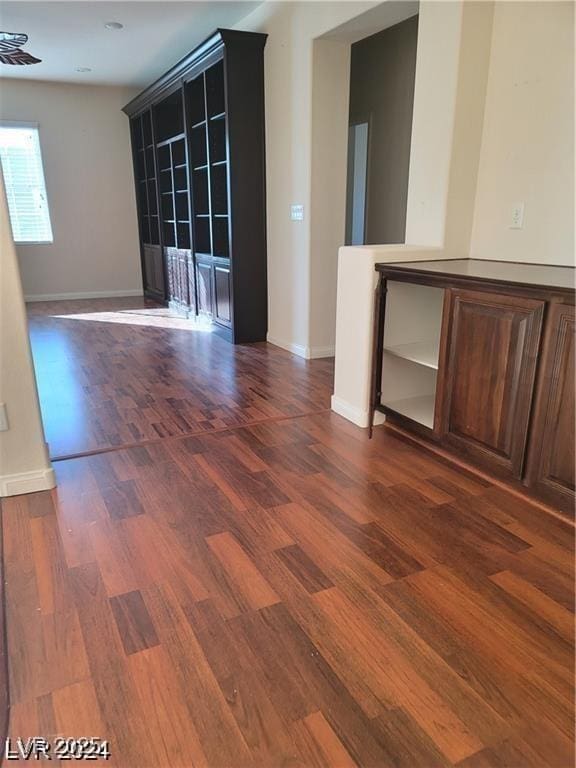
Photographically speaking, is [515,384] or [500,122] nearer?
[515,384]

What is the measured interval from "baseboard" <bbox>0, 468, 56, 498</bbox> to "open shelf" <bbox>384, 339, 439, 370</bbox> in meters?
1.79

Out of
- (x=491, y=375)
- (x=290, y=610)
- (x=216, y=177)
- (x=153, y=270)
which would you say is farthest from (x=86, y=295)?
(x=290, y=610)

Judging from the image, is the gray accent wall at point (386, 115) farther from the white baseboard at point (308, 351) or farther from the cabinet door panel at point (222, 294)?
the cabinet door panel at point (222, 294)

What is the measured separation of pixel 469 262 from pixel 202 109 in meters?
3.62

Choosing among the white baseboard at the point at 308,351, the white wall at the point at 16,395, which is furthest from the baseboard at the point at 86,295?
the white wall at the point at 16,395

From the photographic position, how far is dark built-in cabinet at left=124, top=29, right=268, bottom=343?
4523 millimetres

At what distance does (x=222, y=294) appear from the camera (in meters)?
5.27

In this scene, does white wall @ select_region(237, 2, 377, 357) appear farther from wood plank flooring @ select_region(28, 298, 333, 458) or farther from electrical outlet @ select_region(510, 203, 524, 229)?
electrical outlet @ select_region(510, 203, 524, 229)

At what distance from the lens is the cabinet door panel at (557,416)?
6.40 ft

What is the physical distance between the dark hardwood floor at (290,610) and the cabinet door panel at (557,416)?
17 centimetres

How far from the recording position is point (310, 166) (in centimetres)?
413

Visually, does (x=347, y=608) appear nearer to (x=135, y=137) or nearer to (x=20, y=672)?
(x=20, y=672)

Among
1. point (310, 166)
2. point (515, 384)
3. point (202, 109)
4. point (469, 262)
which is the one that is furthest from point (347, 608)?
point (202, 109)

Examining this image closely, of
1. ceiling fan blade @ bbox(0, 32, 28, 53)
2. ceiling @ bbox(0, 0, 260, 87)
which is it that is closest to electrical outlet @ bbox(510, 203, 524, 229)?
ceiling @ bbox(0, 0, 260, 87)
